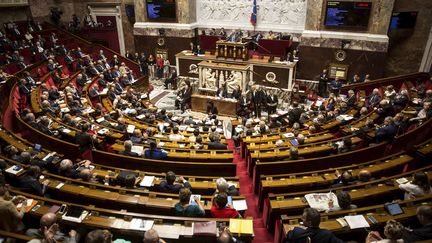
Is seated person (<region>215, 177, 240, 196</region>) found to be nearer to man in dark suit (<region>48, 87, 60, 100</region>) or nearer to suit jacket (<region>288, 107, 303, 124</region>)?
suit jacket (<region>288, 107, 303, 124</region>)

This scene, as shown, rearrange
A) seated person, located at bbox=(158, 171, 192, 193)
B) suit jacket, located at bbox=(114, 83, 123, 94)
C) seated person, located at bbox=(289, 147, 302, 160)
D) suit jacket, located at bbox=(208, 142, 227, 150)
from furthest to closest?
suit jacket, located at bbox=(114, 83, 123, 94) < suit jacket, located at bbox=(208, 142, 227, 150) < seated person, located at bbox=(289, 147, 302, 160) < seated person, located at bbox=(158, 171, 192, 193)

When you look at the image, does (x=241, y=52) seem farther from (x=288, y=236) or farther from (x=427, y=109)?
(x=288, y=236)

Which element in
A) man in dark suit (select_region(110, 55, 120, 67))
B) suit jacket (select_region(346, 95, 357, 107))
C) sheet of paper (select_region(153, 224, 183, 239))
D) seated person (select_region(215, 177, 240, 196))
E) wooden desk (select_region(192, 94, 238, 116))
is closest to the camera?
sheet of paper (select_region(153, 224, 183, 239))

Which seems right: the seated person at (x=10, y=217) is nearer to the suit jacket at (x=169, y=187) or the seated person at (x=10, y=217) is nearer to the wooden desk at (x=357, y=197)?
the suit jacket at (x=169, y=187)

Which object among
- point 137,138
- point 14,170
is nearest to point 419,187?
point 137,138

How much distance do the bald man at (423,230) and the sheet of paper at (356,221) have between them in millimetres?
564

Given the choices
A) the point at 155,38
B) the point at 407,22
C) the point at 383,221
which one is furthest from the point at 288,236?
the point at 155,38

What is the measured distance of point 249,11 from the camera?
56.3ft

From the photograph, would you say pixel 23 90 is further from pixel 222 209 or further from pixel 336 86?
pixel 336 86

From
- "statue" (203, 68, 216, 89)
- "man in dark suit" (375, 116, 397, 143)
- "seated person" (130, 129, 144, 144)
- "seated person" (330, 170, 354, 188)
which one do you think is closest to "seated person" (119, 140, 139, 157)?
"seated person" (130, 129, 144, 144)

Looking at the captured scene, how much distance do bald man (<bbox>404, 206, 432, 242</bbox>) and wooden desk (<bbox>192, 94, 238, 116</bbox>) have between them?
9.48m

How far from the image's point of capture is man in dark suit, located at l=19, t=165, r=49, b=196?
507 centimetres

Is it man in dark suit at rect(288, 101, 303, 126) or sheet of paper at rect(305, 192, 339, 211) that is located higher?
sheet of paper at rect(305, 192, 339, 211)

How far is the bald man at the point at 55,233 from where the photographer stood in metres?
3.82
